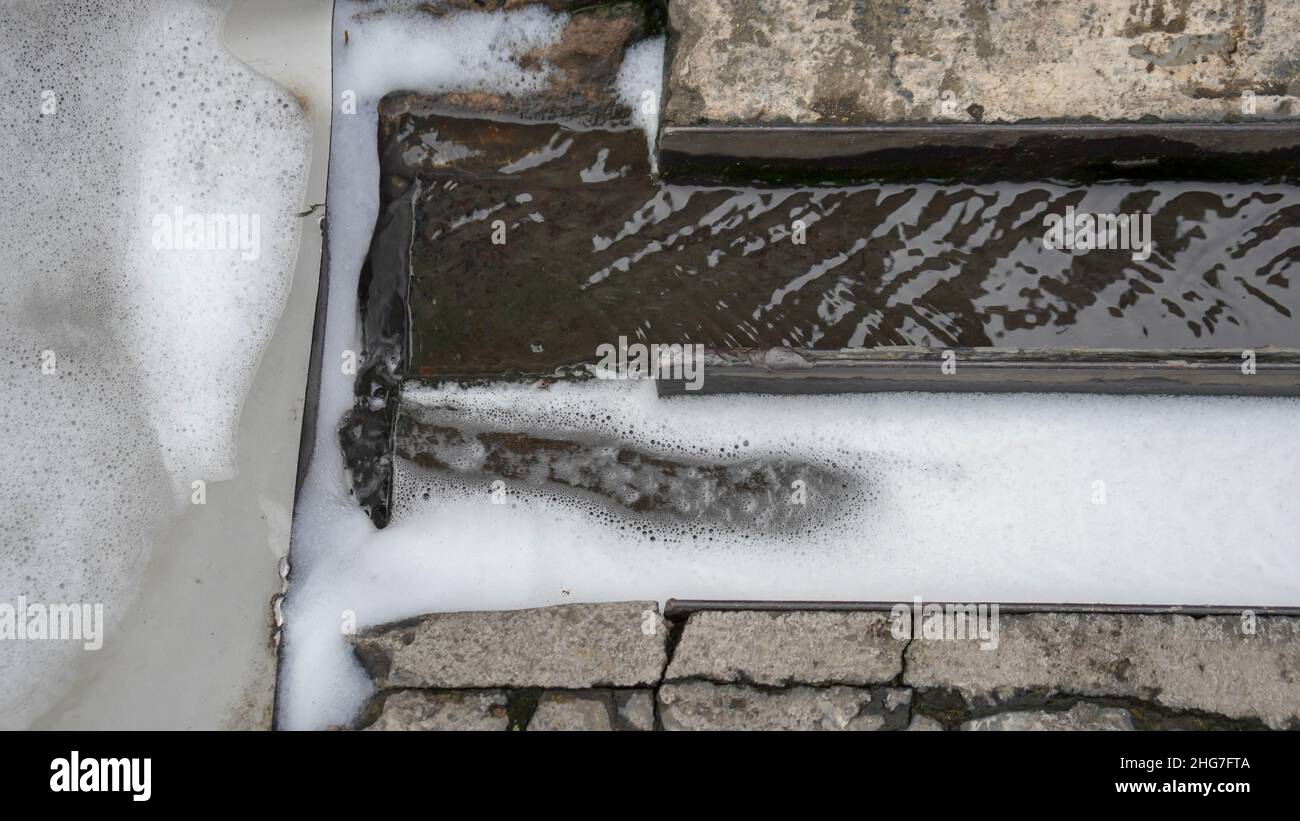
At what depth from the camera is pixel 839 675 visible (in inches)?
85.9

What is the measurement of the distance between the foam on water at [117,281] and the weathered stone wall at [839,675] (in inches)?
46.3

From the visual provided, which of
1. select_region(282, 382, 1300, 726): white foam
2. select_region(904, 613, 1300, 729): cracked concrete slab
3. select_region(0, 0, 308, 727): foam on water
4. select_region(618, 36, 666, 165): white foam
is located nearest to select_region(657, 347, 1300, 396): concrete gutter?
select_region(282, 382, 1300, 726): white foam

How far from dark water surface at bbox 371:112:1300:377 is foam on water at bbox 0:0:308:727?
1.83ft

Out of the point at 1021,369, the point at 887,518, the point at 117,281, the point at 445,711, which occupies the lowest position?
the point at 445,711

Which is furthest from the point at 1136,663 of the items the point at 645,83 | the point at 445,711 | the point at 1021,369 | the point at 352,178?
the point at 352,178

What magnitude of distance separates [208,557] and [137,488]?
337mm

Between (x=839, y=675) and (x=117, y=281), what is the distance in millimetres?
2658

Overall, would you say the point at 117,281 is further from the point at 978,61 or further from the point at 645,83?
the point at 978,61

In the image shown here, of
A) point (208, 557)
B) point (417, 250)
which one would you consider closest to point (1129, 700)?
point (417, 250)

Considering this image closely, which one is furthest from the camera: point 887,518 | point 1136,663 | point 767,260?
point 767,260

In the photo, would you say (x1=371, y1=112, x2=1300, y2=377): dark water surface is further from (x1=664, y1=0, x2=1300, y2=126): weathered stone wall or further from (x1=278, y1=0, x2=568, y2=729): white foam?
(x1=664, y1=0, x2=1300, y2=126): weathered stone wall

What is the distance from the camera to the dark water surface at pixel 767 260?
245 centimetres
